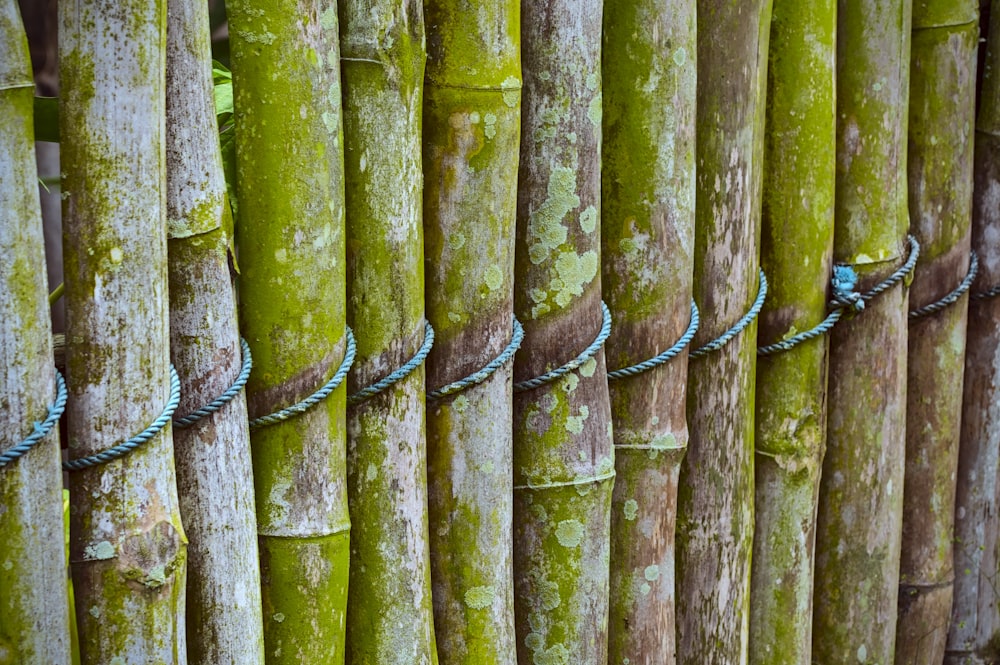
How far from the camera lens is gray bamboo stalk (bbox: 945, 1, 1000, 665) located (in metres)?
2.39

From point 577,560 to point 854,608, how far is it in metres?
0.77

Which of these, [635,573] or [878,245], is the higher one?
[878,245]

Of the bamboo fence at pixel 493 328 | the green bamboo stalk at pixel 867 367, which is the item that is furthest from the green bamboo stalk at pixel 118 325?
the green bamboo stalk at pixel 867 367

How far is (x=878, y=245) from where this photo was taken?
209 cm

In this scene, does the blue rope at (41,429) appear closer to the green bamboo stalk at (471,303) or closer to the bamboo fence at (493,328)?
the bamboo fence at (493,328)

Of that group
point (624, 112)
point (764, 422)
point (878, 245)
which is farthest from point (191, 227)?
point (878, 245)

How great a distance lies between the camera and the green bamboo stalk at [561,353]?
1623 mm

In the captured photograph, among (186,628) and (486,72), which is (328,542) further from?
(486,72)

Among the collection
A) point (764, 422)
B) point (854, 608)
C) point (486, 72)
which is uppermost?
point (486, 72)

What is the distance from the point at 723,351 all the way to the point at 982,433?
89 cm

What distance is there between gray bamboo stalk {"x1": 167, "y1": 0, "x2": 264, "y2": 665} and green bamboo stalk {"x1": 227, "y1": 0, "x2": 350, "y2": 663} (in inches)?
2.2

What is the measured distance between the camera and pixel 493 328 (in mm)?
1595

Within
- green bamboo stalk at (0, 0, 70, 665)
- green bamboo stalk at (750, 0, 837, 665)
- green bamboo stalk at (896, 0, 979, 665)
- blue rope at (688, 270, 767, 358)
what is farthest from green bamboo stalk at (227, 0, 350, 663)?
green bamboo stalk at (896, 0, 979, 665)

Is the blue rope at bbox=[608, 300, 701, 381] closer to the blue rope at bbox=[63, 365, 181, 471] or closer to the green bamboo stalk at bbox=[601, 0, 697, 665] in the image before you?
the green bamboo stalk at bbox=[601, 0, 697, 665]
